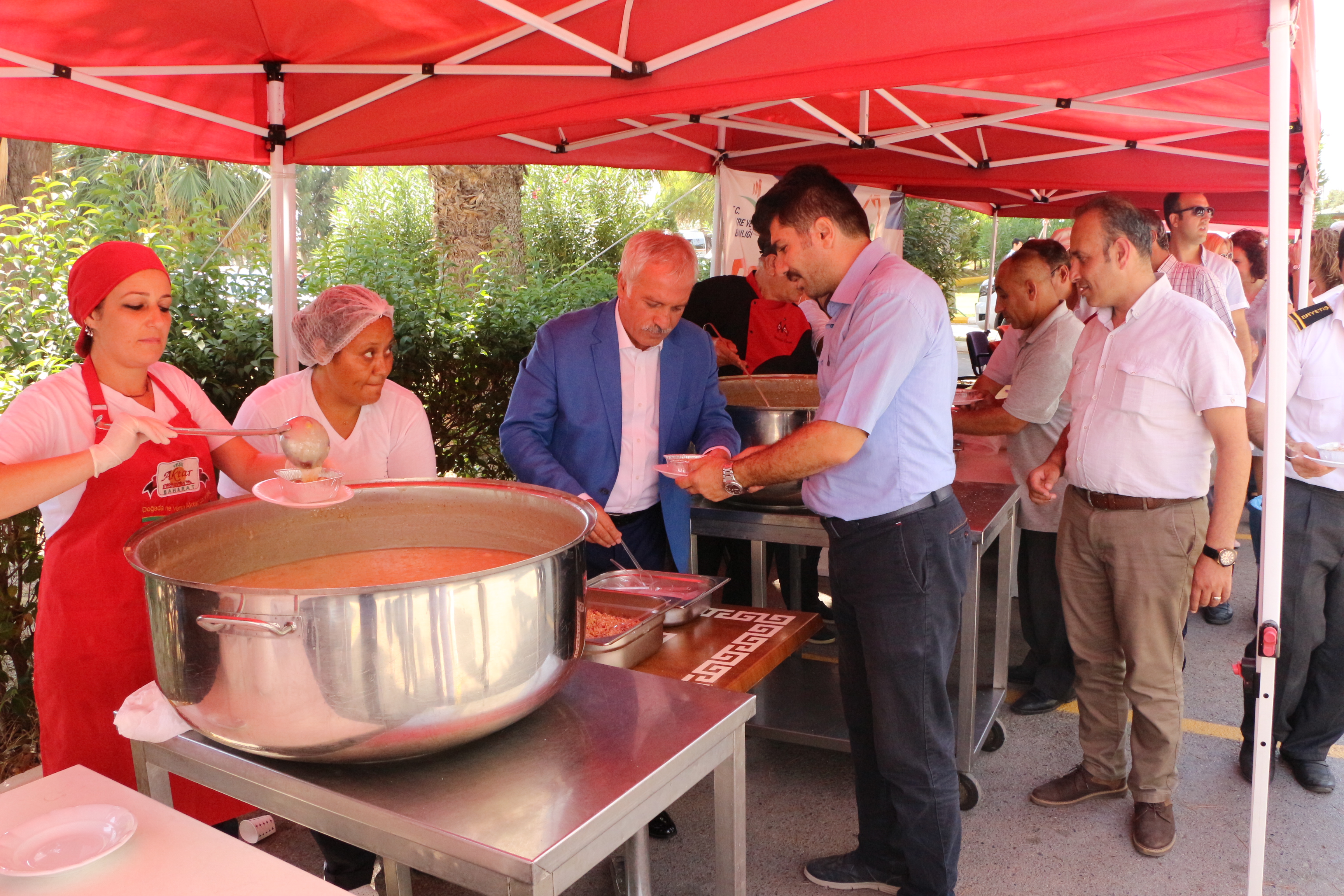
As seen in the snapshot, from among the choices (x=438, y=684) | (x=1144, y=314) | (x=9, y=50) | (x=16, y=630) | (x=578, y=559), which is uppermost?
(x=9, y=50)

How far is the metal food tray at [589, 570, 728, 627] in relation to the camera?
223 centimetres

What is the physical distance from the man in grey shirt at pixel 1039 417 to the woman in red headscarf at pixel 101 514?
2.68 meters

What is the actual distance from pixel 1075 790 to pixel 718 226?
3.62m

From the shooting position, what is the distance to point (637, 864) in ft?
6.40

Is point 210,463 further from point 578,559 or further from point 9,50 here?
point 9,50

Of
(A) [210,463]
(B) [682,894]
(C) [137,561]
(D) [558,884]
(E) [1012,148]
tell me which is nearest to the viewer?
(D) [558,884]

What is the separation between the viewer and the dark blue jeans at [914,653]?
2.19 m

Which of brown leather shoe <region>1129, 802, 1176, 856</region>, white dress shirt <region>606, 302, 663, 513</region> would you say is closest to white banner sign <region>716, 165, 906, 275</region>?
white dress shirt <region>606, 302, 663, 513</region>

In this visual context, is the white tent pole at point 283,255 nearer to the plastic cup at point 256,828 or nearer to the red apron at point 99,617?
the red apron at point 99,617

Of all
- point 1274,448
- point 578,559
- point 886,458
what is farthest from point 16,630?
point 1274,448

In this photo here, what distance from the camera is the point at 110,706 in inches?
79.6

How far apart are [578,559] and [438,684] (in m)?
0.29

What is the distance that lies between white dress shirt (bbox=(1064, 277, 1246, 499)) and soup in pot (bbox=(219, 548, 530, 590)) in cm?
182

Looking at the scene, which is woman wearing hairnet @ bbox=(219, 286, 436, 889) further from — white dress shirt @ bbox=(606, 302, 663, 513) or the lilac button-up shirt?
the lilac button-up shirt
